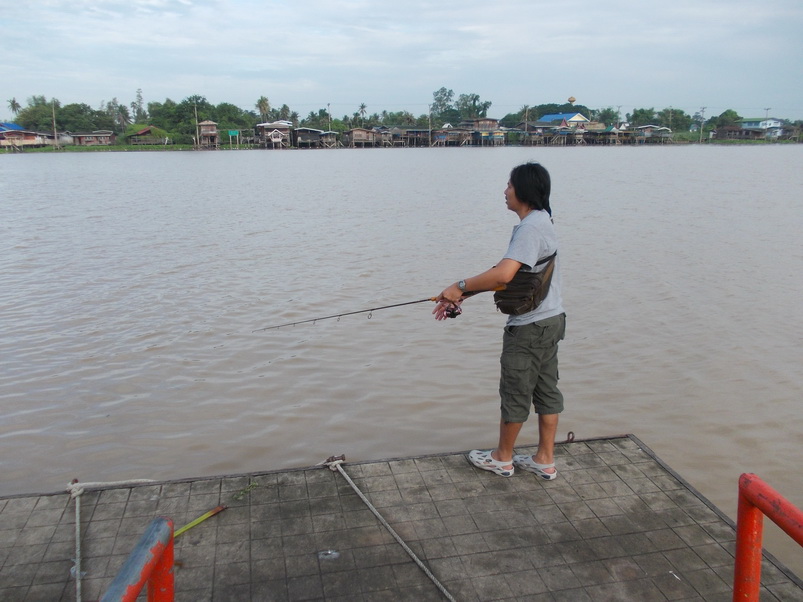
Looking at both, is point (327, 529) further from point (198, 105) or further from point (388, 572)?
point (198, 105)

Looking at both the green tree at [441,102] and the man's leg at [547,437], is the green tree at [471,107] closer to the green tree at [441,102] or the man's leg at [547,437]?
the green tree at [441,102]

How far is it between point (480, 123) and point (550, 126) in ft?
49.2

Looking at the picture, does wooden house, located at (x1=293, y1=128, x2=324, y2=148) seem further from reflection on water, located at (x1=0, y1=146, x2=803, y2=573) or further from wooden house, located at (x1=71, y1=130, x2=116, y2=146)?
reflection on water, located at (x1=0, y1=146, x2=803, y2=573)

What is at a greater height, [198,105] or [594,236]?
[198,105]

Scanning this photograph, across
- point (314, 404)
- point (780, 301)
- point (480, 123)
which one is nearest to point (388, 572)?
point (314, 404)

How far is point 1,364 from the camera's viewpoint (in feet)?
22.3

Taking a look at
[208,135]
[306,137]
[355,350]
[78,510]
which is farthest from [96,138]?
[78,510]

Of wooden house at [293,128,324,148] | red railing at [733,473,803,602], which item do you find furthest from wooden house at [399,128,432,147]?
red railing at [733,473,803,602]

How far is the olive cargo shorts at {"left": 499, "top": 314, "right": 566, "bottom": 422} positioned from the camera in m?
3.57

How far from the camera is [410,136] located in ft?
371

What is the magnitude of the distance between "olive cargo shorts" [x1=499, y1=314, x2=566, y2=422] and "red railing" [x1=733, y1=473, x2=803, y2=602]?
5.05 ft

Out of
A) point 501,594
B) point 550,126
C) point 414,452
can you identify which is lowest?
point 414,452

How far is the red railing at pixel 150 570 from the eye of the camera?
59.9 inches

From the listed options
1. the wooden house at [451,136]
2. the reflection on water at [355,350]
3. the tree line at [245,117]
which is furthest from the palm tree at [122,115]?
the reflection on water at [355,350]
